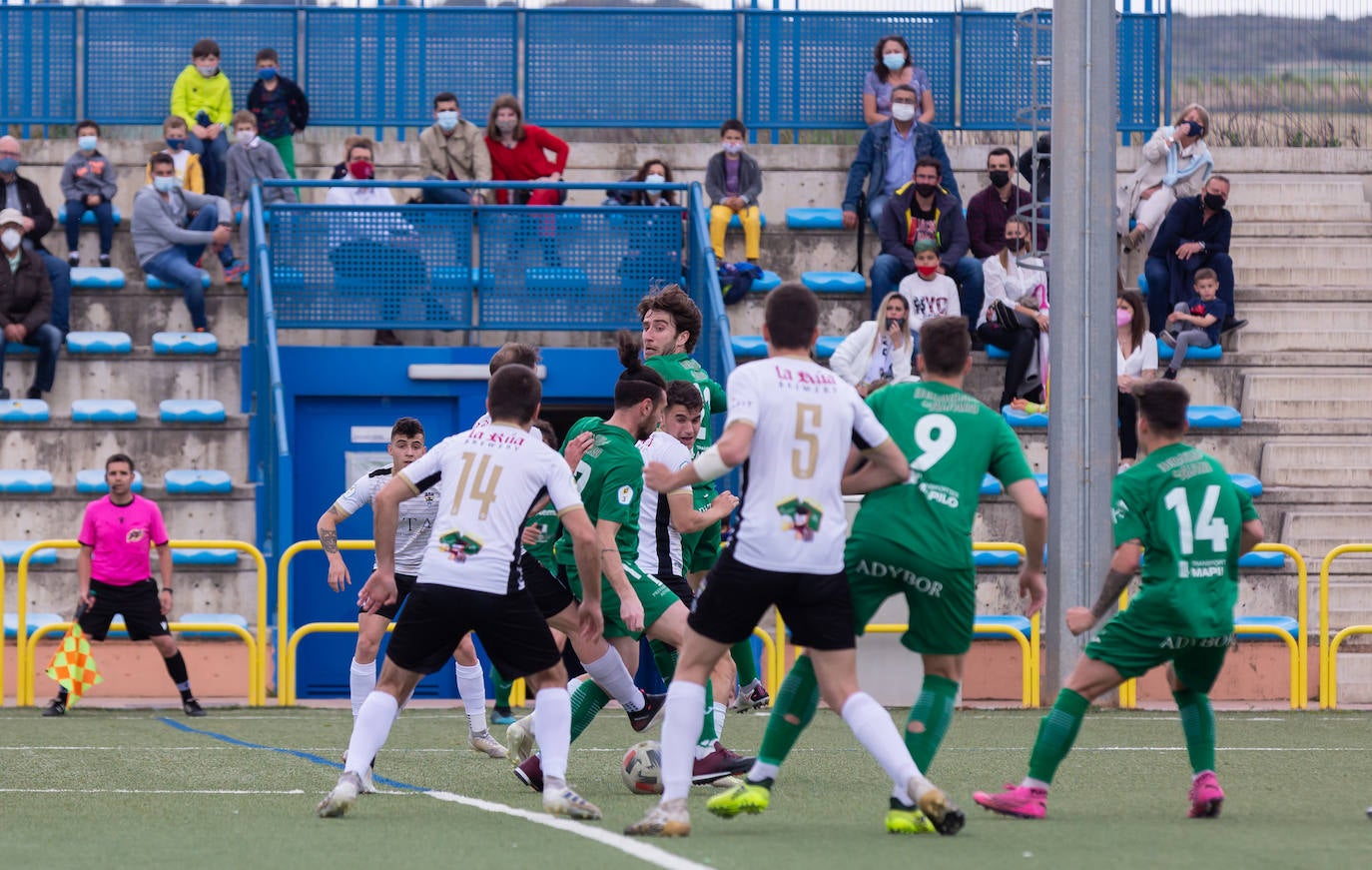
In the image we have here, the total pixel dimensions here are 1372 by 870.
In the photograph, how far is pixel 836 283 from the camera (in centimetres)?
1891

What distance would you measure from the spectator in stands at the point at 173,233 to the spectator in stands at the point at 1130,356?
821 cm

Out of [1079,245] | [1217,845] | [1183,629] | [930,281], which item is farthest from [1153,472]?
[930,281]

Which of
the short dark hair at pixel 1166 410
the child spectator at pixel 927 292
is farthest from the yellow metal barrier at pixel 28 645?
the short dark hair at pixel 1166 410

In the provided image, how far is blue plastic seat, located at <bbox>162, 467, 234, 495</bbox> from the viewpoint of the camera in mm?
17141

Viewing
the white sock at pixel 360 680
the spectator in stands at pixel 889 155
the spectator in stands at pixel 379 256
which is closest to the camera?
the white sock at pixel 360 680

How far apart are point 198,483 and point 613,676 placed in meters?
9.27

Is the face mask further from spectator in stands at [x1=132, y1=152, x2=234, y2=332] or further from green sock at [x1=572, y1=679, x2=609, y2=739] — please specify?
green sock at [x1=572, y1=679, x2=609, y2=739]

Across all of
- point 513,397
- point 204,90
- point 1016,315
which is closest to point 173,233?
point 204,90

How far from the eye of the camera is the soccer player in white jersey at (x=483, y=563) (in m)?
7.32

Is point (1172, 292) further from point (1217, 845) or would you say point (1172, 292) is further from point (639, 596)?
point (1217, 845)

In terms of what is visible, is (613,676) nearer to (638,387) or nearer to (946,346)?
(638,387)

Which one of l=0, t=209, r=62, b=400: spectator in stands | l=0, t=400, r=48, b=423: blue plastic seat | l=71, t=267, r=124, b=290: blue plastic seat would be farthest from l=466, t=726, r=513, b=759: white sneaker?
l=71, t=267, r=124, b=290: blue plastic seat

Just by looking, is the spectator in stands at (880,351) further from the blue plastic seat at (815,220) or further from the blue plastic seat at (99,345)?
the blue plastic seat at (99,345)

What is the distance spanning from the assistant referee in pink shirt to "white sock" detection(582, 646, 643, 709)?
6271 millimetres
